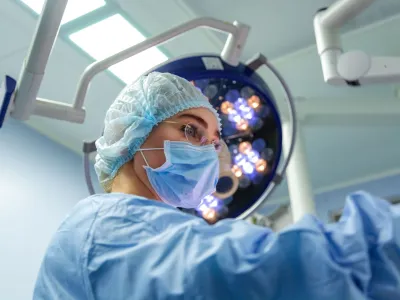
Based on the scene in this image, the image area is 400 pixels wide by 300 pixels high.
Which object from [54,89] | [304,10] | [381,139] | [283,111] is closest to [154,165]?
[283,111]

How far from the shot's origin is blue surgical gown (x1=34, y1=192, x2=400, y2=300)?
2.20 ft

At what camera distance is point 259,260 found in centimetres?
72

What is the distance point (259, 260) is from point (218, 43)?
5.15 ft

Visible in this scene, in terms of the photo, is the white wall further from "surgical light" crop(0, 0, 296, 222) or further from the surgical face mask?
the surgical face mask

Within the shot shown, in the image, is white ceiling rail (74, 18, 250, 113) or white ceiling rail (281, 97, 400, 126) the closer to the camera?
white ceiling rail (74, 18, 250, 113)

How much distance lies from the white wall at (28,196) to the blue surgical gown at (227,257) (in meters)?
1.40

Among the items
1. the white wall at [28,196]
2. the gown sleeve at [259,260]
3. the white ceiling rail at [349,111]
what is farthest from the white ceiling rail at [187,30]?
the white wall at [28,196]

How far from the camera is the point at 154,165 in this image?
115 cm

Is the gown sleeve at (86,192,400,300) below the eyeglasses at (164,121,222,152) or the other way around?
below

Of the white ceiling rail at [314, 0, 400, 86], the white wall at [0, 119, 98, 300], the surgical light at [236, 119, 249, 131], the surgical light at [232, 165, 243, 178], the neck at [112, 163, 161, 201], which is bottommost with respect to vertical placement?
the white wall at [0, 119, 98, 300]

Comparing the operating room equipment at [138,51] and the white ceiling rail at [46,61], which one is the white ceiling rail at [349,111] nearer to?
the operating room equipment at [138,51]

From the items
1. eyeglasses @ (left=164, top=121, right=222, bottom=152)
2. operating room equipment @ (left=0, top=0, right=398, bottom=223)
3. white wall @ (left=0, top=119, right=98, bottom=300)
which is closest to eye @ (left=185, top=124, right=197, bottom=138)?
eyeglasses @ (left=164, top=121, right=222, bottom=152)

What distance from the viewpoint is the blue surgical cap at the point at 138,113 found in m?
1.16

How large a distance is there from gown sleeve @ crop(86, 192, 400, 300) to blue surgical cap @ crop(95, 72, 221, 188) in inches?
14.0
